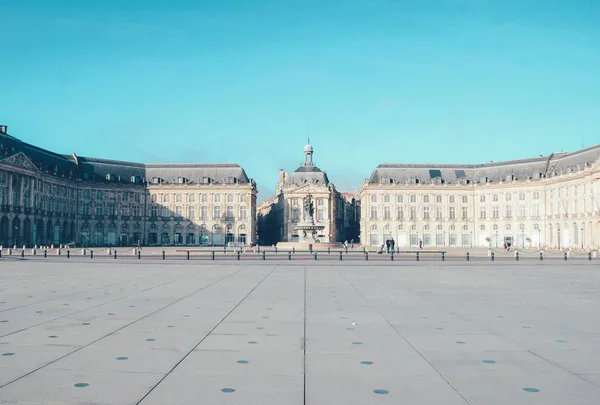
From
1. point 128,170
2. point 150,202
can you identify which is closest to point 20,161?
point 128,170

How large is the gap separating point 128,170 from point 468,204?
73.9 m

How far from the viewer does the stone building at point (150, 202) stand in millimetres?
112375

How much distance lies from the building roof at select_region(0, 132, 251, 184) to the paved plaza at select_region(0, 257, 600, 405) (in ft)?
304

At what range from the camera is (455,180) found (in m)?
122

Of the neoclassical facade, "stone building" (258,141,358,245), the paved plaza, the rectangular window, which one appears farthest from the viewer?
"stone building" (258,141,358,245)

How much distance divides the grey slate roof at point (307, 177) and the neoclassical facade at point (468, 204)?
45.3ft

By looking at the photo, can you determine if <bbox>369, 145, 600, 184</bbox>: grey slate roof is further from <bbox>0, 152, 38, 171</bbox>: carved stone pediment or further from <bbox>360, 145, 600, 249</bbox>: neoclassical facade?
<bbox>0, 152, 38, 171</bbox>: carved stone pediment

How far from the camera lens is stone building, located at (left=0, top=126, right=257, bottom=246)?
11238cm

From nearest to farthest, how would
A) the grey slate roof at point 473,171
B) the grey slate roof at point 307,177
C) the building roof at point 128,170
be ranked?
1. the building roof at point 128,170
2. the grey slate roof at point 473,171
3. the grey slate roof at point 307,177

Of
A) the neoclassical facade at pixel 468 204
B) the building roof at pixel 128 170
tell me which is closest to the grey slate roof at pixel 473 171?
the neoclassical facade at pixel 468 204

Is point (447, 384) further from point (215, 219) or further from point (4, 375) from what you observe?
point (215, 219)

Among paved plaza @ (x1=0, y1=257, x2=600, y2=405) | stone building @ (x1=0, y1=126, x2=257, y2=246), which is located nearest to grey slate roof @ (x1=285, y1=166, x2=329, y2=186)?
stone building @ (x1=0, y1=126, x2=257, y2=246)

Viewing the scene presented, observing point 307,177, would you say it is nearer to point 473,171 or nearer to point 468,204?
point 468,204

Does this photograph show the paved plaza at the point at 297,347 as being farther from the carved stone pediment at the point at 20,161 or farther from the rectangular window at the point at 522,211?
the rectangular window at the point at 522,211
